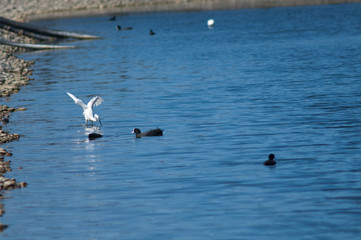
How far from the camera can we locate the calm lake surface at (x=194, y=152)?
43.4 ft

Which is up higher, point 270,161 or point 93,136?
point 93,136

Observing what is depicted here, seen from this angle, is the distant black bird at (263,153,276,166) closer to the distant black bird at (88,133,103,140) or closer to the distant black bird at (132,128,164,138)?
the distant black bird at (132,128,164,138)

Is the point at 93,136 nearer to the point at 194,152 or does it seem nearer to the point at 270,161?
the point at 194,152

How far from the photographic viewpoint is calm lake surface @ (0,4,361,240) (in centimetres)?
1323

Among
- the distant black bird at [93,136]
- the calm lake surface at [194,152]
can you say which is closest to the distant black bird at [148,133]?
the calm lake surface at [194,152]

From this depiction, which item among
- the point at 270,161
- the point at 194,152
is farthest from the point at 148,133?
the point at 270,161

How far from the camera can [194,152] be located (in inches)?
751

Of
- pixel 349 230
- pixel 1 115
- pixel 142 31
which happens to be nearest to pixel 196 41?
pixel 142 31

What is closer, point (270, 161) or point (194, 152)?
point (270, 161)

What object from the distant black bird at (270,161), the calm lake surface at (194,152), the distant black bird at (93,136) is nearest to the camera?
the calm lake surface at (194,152)

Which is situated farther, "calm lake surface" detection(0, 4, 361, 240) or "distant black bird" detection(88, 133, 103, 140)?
"distant black bird" detection(88, 133, 103, 140)

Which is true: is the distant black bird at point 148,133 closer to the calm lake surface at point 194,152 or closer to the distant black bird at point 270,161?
the calm lake surface at point 194,152

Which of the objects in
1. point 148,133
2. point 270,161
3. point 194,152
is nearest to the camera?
point 270,161

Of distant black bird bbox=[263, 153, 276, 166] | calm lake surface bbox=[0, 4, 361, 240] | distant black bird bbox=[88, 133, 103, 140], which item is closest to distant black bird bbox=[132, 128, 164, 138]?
calm lake surface bbox=[0, 4, 361, 240]
